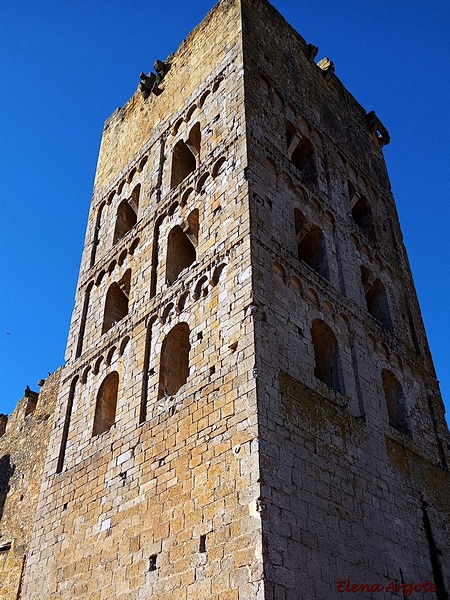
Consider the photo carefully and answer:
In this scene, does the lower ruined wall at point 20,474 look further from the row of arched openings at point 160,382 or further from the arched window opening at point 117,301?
the arched window opening at point 117,301

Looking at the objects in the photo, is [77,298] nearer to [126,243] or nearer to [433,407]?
[126,243]

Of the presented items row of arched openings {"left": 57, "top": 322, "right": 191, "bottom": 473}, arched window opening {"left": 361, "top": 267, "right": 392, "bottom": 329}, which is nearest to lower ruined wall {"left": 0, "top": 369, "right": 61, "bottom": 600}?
row of arched openings {"left": 57, "top": 322, "right": 191, "bottom": 473}

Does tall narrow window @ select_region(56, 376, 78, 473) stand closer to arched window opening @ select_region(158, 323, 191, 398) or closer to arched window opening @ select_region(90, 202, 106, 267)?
arched window opening @ select_region(158, 323, 191, 398)

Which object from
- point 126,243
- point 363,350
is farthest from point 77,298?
point 363,350

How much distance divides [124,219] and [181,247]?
9.83ft

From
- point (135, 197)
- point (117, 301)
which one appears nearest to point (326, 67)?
point (135, 197)

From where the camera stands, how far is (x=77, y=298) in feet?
46.4

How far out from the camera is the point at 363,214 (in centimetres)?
1505

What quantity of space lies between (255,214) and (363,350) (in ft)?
9.54

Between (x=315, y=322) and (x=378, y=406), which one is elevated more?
(x=315, y=322)

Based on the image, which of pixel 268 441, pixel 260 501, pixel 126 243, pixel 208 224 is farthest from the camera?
pixel 126 243

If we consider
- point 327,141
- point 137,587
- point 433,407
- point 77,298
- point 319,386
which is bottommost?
point 137,587

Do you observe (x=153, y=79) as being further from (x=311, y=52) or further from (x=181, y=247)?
(x=181, y=247)
